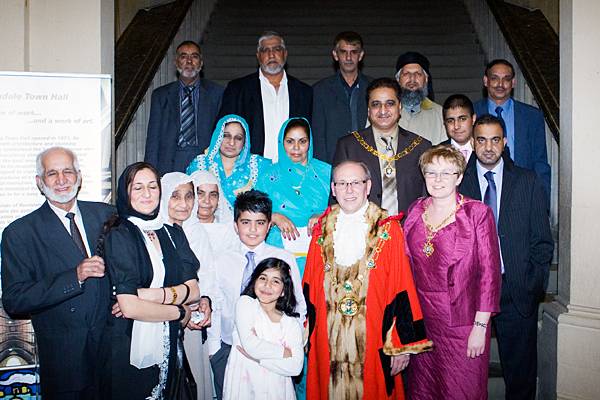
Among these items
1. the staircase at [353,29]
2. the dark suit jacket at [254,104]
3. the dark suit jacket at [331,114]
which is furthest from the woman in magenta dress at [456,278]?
the staircase at [353,29]

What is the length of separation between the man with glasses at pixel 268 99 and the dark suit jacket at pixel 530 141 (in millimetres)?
1553

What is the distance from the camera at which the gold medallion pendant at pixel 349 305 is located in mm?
3670

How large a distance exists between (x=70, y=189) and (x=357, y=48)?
2610 millimetres

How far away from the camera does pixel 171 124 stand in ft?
17.3

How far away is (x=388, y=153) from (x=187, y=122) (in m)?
1.78

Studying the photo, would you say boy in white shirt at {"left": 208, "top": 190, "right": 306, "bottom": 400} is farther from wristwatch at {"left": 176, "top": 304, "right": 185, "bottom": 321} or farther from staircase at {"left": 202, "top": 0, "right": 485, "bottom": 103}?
staircase at {"left": 202, "top": 0, "right": 485, "bottom": 103}

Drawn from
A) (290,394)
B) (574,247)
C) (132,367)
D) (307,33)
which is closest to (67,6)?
(132,367)

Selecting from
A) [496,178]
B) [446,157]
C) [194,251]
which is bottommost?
[194,251]

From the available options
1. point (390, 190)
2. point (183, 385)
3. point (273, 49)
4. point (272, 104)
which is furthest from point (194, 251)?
point (273, 49)

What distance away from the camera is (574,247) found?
4.35m

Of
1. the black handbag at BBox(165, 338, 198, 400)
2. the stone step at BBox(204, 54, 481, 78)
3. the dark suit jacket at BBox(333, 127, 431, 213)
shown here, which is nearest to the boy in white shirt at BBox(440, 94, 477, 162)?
the dark suit jacket at BBox(333, 127, 431, 213)

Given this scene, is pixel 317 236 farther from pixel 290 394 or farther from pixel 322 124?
pixel 322 124

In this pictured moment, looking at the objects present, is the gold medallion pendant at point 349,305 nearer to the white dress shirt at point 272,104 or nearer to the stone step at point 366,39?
the white dress shirt at point 272,104

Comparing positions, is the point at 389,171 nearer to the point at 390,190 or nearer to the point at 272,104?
the point at 390,190
